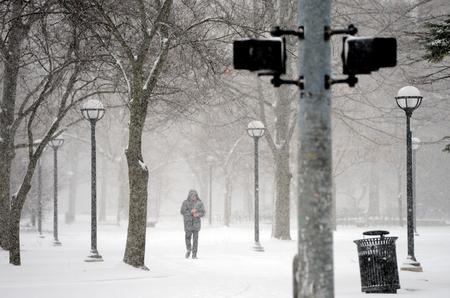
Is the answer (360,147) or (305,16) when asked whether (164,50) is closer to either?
(305,16)

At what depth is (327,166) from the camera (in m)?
4.71

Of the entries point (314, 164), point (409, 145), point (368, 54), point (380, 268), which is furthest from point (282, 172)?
point (368, 54)

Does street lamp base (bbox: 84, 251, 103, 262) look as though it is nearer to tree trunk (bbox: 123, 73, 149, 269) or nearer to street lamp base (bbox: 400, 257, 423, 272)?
tree trunk (bbox: 123, 73, 149, 269)

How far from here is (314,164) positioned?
4688 mm

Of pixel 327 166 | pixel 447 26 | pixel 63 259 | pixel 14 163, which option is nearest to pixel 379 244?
pixel 447 26

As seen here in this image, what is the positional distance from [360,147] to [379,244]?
30.8 meters

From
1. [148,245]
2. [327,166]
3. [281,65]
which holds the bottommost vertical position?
[148,245]

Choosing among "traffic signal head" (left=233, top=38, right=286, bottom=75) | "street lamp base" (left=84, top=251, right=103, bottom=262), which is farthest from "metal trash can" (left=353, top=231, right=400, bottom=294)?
"street lamp base" (left=84, top=251, right=103, bottom=262)

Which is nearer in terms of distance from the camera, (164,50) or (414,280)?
(414,280)

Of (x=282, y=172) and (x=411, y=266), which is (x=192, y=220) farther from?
(x=282, y=172)

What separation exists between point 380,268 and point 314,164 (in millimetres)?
4919

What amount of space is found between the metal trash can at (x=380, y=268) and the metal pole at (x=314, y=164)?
4.58m

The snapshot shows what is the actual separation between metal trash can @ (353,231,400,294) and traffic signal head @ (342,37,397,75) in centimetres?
490

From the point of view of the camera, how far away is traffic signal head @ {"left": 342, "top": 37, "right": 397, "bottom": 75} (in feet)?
15.1
